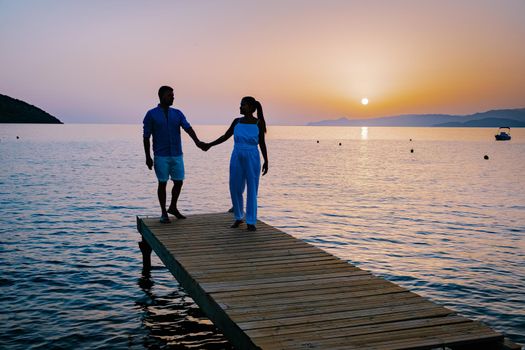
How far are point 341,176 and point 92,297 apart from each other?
36.4 m

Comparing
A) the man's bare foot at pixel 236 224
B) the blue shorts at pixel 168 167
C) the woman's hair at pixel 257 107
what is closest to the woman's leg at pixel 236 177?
the man's bare foot at pixel 236 224

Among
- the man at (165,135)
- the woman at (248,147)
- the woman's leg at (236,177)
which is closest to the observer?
the woman at (248,147)

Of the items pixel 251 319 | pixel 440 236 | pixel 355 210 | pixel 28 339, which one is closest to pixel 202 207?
pixel 355 210

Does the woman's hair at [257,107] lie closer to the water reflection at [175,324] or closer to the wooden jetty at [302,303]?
the wooden jetty at [302,303]

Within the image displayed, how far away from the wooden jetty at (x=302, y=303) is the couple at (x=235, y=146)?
123cm

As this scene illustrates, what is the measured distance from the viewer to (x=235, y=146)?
31.4 ft

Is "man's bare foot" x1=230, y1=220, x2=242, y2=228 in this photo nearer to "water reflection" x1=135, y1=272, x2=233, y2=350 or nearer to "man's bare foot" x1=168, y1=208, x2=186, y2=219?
"man's bare foot" x1=168, y1=208, x2=186, y2=219

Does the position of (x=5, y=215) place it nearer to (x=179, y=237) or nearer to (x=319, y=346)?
(x=179, y=237)

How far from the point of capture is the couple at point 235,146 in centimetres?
949

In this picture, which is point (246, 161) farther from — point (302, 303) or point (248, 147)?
point (302, 303)

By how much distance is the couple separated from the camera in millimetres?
9492

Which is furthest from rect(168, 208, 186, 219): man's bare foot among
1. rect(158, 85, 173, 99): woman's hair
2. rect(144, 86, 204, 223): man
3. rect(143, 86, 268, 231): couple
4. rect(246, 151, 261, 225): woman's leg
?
rect(158, 85, 173, 99): woman's hair

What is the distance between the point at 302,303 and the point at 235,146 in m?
4.39

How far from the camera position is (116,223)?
19.8 metres
